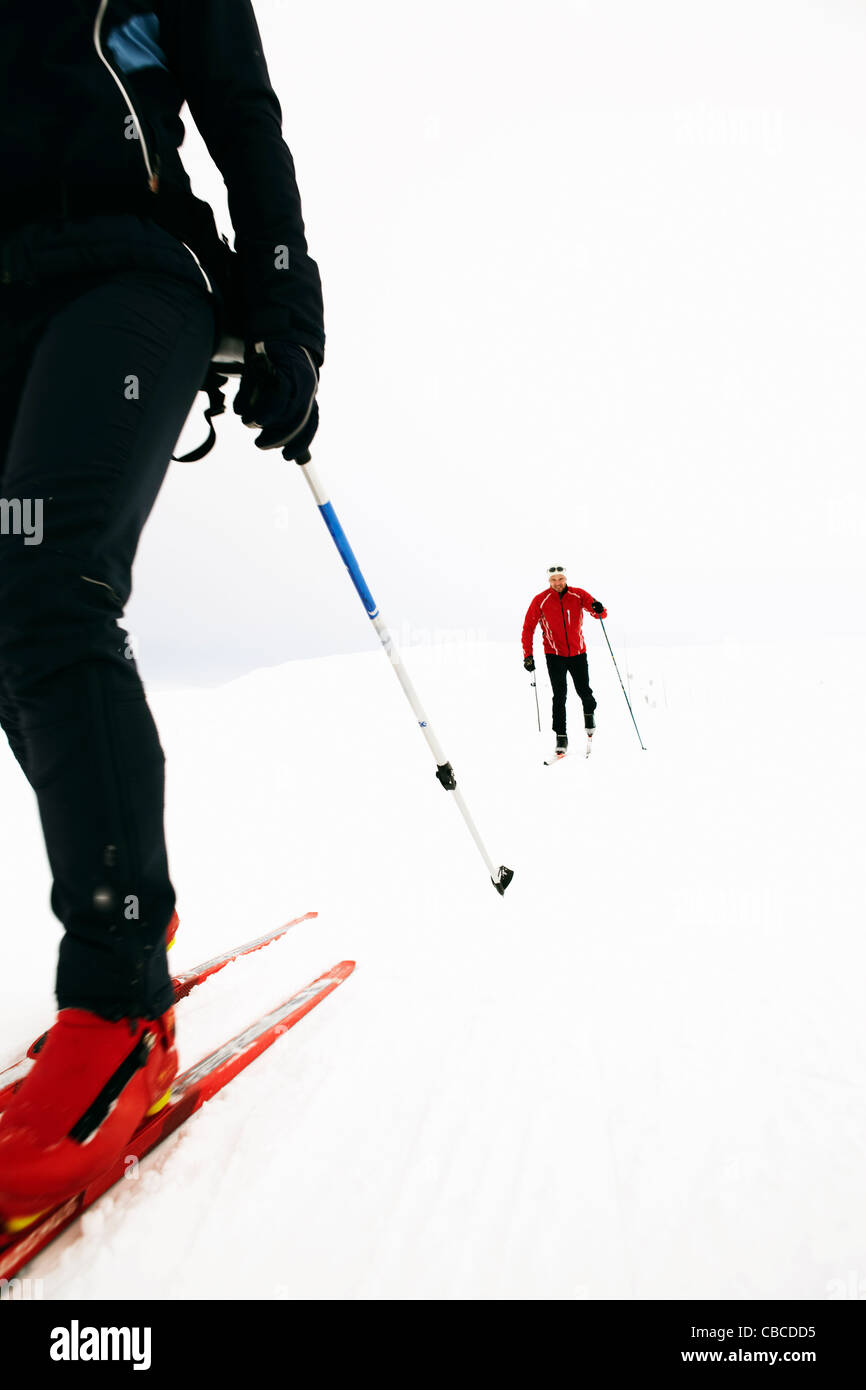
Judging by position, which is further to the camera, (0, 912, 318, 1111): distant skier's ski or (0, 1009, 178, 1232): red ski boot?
(0, 912, 318, 1111): distant skier's ski

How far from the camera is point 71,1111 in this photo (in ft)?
3.10

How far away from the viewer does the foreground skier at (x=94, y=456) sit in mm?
998

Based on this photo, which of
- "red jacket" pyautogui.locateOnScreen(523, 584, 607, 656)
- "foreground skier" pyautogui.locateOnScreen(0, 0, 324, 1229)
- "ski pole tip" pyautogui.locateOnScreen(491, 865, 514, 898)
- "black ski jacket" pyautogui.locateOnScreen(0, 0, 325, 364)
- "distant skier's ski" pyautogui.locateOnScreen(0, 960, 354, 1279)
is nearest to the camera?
"distant skier's ski" pyautogui.locateOnScreen(0, 960, 354, 1279)

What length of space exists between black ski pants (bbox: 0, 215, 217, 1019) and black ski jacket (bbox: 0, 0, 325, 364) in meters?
0.09

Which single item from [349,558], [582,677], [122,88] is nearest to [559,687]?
[582,677]

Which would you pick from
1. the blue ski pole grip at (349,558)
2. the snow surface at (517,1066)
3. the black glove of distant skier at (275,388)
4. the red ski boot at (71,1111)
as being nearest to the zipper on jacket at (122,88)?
the black glove of distant skier at (275,388)

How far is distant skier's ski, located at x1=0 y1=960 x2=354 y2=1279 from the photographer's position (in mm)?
875

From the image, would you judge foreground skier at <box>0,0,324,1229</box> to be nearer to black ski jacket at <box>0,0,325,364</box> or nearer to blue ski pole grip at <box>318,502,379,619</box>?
black ski jacket at <box>0,0,325,364</box>

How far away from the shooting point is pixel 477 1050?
1450mm

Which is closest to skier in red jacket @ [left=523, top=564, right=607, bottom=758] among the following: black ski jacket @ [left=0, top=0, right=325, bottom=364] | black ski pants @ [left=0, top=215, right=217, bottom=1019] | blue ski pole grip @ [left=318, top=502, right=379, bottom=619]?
blue ski pole grip @ [left=318, top=502, right=379, bottom=619]

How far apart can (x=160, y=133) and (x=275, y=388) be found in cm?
50

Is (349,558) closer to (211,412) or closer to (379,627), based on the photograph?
(379,627)

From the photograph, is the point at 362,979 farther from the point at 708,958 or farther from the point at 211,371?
the point at 211,371
